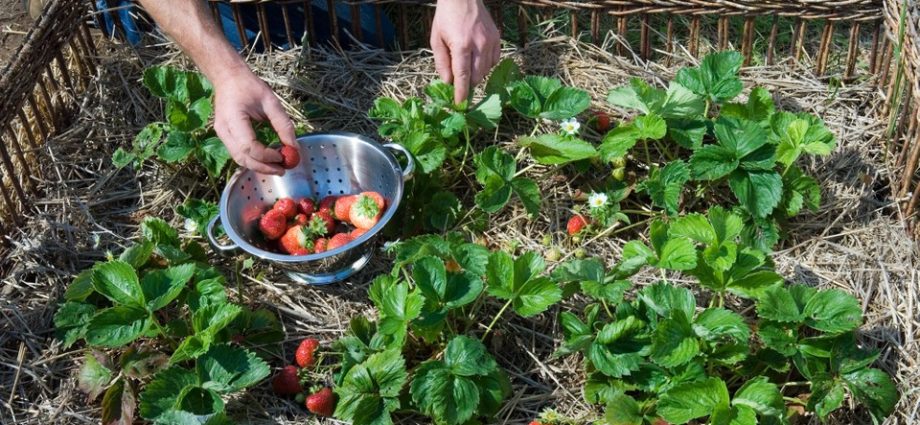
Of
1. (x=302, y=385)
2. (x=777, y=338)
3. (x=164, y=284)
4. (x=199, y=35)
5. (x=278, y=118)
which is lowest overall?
(x=302, y=385)

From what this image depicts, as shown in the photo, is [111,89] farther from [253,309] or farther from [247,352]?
[247,352]

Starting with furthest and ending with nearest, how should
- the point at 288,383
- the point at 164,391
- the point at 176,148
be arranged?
the point at 176,148 → the point at 288,383 → the point at 164,391

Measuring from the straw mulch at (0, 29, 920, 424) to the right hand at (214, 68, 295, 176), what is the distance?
31 centimetres

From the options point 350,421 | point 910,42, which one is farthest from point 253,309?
point 910,42

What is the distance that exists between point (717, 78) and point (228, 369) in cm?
141

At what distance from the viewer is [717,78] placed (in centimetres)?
262

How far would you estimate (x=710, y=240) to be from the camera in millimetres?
2242

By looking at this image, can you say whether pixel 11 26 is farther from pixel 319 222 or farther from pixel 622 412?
pixel 622 412

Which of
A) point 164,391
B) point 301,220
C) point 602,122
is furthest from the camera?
point 602,122

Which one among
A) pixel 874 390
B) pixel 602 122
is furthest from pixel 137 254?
pixel 874 390

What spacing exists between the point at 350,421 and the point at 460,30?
3.08 feet

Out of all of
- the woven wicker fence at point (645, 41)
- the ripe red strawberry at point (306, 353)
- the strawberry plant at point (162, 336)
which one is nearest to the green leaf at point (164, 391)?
the strawberry plant at point (162, 336)

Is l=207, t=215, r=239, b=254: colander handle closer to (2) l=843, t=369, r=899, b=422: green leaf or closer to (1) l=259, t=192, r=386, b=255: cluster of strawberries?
(1) l=259, t=192, r=386, b=255: cluster of strawberries

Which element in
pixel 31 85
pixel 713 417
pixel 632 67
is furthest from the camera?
pixel 632 67
